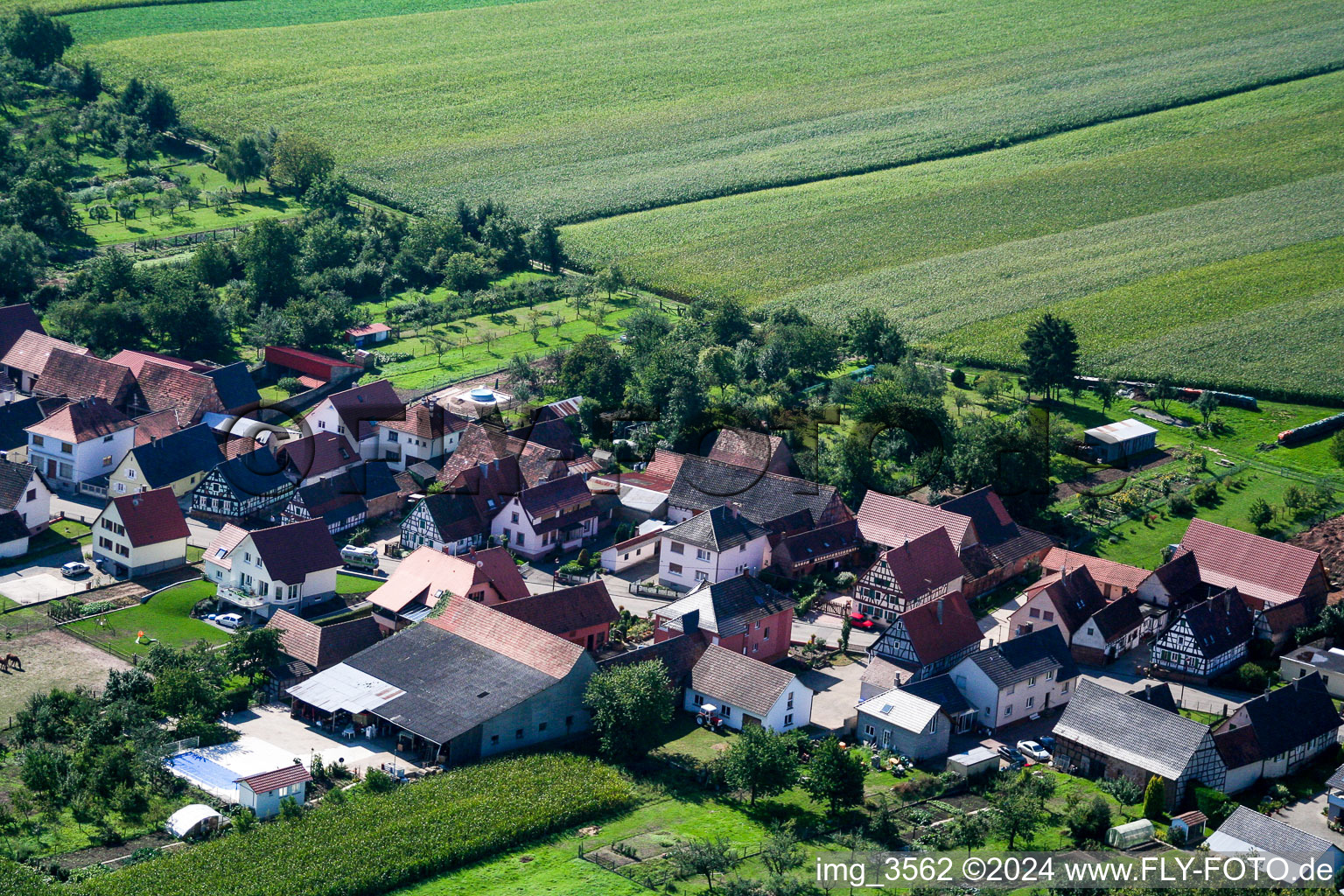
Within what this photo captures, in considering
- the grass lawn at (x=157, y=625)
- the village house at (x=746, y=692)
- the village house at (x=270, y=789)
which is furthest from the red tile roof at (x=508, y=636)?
the village house at (x=270, y=789)

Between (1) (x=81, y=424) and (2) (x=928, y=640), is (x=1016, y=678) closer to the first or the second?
(2) (x=928, y=640)

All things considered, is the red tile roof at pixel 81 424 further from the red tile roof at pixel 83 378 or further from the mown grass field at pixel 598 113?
the mown grass field at pixel 598 113

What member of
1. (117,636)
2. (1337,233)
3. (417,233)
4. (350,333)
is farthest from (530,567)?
(1337,233)

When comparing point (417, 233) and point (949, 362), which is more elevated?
point (417, 233)

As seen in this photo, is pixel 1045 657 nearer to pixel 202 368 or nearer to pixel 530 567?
pixel 530 567

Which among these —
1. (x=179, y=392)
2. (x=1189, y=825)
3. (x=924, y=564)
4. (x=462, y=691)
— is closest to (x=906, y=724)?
(x=1189, y=825)
